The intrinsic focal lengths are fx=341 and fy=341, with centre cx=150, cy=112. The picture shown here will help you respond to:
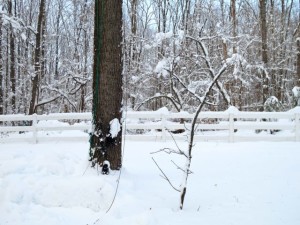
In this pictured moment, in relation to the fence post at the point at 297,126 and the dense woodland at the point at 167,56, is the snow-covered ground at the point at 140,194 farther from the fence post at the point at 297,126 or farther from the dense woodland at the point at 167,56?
the dense woodland at the point at 167,56

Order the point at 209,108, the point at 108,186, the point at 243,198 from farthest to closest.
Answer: the point at 209,108, the point at 243,198, the point at 108,186

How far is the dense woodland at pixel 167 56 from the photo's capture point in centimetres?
1570

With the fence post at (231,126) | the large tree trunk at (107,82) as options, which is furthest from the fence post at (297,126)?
the large tree trunk at (107,82)

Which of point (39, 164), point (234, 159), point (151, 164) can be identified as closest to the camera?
point (39, 164)

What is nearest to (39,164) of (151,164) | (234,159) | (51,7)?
(151,164)

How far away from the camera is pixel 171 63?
15.2 metres

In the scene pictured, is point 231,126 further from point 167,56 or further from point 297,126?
point 167,56

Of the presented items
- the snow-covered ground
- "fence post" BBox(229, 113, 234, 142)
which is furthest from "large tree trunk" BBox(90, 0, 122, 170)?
"fence post" BBox(229, 113, 234, 142)

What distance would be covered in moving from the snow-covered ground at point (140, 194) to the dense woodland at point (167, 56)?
20.9 ft

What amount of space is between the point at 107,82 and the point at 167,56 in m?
11.8

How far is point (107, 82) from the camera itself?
5.81 metres

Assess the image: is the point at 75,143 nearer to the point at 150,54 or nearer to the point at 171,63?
the point at 171,63

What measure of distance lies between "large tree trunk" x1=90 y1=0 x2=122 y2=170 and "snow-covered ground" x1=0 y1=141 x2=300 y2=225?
15.5 inches

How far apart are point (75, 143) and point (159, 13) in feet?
48.4
